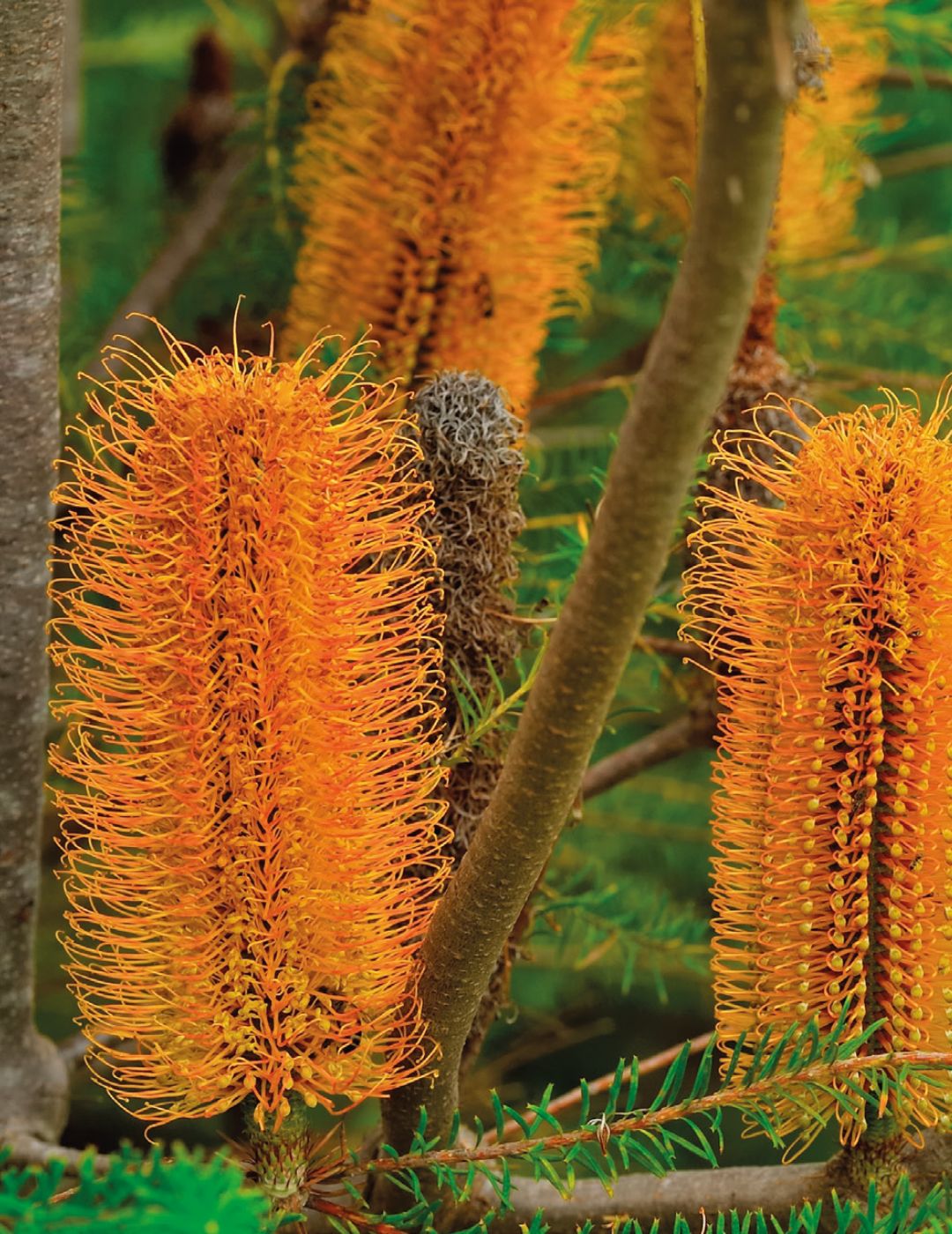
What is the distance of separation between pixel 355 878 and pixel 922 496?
182mm

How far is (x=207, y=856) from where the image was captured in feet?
1.29

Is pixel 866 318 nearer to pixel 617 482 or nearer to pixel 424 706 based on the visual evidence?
pixel 424 706

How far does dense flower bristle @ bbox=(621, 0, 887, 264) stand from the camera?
0.74 m

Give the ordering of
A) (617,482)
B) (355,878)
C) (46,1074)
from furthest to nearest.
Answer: (46,1074) → (355,878) → (617,482)

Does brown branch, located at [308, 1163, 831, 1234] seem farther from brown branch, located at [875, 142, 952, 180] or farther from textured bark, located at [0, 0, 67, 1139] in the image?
→ brown branch, located at [875, 142, 952, 180]

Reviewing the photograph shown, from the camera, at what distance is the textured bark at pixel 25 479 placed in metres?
0.46

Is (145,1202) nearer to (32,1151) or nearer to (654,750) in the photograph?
(32,1151)

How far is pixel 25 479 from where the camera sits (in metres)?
0.48

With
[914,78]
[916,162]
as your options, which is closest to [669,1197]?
[914,78]

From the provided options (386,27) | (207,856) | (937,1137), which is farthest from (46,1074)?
(386,27)

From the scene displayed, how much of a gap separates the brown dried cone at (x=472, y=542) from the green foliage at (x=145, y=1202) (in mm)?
157

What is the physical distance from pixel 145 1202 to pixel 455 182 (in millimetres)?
431

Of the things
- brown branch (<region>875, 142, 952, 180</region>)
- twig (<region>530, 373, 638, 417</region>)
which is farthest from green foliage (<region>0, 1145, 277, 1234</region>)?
brown branch (<region>875, 142, 952, 180</region>)

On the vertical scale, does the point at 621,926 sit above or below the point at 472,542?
below
